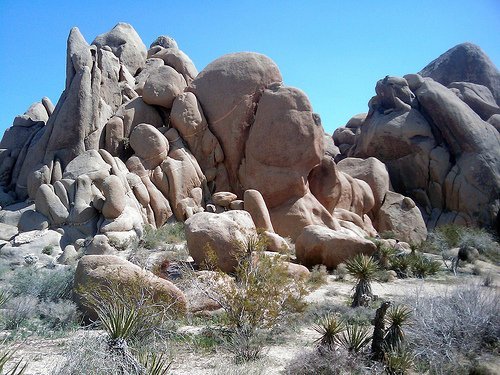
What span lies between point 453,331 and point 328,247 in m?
8.56

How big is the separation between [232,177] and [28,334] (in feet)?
55.5

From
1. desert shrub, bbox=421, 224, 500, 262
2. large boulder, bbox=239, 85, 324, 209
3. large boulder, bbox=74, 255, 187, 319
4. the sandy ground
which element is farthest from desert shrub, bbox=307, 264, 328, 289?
desert shrub, bbox=421, 224, 500, 262

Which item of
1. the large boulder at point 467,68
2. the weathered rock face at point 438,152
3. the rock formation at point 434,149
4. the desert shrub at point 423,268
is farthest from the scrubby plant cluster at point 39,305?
the large boulder at point 467,68

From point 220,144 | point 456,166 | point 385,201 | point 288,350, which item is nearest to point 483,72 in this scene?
point 456,166

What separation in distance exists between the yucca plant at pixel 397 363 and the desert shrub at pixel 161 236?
37.8 ft

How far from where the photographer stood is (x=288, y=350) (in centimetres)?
828

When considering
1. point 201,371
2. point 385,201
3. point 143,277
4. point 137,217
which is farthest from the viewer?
point 385,201

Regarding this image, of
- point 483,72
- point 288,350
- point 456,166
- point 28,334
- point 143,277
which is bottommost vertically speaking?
point 288,350

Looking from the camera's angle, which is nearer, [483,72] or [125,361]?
[125,361]

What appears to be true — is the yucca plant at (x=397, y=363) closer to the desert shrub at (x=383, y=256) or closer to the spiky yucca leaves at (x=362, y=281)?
the spiky yucca leaves at (x=362, y=281)

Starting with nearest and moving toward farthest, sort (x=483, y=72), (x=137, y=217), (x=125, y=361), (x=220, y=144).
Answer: (x=125, y=361), (x=137, y=217), (x=220, y=144), (x=483, y=72)

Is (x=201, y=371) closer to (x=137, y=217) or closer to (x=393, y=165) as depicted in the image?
(x=137, y=217)

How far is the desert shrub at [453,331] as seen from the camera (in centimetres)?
745

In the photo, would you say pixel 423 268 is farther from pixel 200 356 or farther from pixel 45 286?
pixel 45 286
